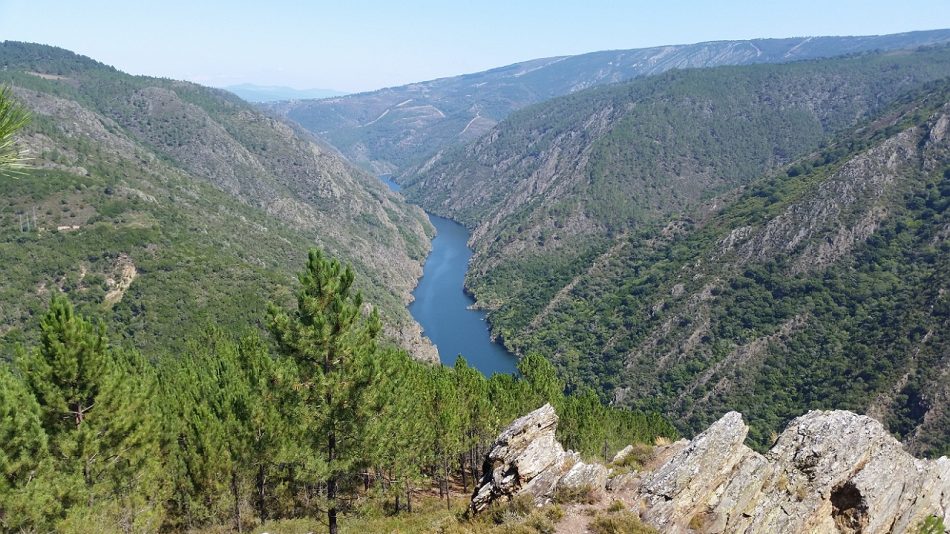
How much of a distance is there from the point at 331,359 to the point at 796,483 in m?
19.0

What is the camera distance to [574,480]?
2050 cm

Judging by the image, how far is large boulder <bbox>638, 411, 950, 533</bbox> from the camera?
66.4ft

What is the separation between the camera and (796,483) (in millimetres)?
22219

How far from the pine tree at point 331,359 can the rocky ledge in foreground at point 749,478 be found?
18.4 feet

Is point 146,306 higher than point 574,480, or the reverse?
point 574,480

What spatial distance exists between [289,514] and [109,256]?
76194 millimetres

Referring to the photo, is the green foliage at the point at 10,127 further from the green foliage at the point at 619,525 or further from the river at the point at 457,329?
the river at the point at 457,329

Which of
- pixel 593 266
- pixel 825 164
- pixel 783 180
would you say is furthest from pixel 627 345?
pixel 825 164

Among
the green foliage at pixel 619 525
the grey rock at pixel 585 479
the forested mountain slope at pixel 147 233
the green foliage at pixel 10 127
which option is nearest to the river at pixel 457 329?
the forested mountain slope at pixel 147 233

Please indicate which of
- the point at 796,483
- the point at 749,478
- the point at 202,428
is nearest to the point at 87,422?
the point at 202,428

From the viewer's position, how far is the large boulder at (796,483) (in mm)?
20234

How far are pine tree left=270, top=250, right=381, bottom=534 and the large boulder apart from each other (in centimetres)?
1109

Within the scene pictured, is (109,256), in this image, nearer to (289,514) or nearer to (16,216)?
(16,216)

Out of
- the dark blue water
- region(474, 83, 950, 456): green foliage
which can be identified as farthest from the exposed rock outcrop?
the dark blue water
